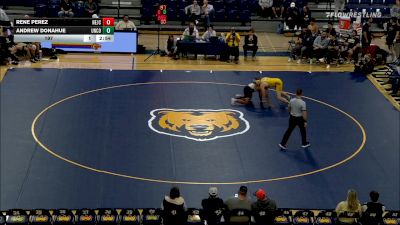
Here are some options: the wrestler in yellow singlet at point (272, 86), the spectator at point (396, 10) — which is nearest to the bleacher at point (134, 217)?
the wrestler in yellow singlet at point (272, 86)

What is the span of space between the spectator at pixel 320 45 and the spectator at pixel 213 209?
15243 millimetres

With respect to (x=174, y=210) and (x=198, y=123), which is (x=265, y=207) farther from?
(x=198, y=123)

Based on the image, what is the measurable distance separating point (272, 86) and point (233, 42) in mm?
5496

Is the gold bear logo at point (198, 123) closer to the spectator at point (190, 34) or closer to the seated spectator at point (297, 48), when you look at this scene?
the spectator at point (190, 34)

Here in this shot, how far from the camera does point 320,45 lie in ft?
94.9

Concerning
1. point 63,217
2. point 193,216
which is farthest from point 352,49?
point 63,217

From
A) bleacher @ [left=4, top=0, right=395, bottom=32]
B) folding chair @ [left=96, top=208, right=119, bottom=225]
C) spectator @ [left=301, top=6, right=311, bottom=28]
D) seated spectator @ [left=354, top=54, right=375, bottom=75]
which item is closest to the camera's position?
folding chair @ [left=96, top=208, right=119, bottom=225]

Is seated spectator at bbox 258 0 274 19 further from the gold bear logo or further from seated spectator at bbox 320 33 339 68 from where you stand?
the gold bear logo

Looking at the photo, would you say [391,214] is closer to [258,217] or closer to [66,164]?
[258,217]

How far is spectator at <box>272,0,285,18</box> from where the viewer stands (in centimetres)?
3391

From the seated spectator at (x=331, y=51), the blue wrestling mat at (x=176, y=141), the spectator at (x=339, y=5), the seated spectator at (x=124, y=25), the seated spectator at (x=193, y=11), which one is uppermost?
the spectator at (x=339, y=5)

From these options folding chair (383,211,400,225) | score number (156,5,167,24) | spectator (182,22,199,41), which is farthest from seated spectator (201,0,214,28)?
folding chair (383,211,400,225)

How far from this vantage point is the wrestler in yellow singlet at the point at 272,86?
2353cm

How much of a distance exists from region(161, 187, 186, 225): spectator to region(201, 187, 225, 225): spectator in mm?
452
